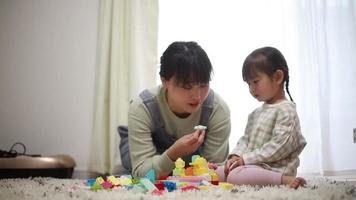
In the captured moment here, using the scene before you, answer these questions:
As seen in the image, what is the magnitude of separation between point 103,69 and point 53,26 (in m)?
0.51

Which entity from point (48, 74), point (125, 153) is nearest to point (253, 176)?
point (125, 153)

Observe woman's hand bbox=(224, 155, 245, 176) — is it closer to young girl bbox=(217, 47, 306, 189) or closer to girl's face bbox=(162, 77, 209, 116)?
young girl bbox=(217, 47, 306, 189)

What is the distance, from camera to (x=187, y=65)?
44.9 inches

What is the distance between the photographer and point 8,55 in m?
2.33

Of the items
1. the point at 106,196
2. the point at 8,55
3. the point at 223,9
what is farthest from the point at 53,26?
the point at 106,196

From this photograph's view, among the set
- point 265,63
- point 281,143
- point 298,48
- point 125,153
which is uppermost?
point 298,48

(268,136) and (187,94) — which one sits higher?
(187,94)

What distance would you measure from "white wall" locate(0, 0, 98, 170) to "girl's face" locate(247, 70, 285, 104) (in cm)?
129

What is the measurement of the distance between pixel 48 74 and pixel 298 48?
5.13 ft

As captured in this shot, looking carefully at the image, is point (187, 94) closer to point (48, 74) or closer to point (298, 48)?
point (298, 48)

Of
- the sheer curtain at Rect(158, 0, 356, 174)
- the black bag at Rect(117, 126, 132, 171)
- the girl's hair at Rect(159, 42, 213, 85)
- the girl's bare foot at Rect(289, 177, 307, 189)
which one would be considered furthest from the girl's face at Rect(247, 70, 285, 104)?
the sheer curtain at Rect(158, 0, 356, 174)

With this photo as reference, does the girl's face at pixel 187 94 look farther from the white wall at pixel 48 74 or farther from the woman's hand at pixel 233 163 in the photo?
the white wall at pixel 48 74

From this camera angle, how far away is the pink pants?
1.09 meters

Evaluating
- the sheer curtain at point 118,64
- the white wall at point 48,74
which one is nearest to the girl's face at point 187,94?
the sheer curtain at point 118,64
